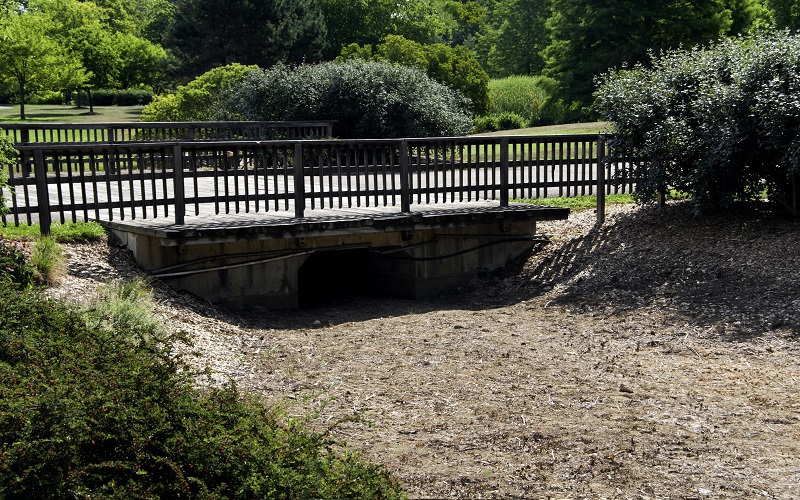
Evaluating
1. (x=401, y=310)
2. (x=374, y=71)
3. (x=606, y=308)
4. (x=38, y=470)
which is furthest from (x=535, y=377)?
(x=374, y=71)

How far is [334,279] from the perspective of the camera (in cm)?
1547

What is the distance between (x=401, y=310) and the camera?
1256 centimetres

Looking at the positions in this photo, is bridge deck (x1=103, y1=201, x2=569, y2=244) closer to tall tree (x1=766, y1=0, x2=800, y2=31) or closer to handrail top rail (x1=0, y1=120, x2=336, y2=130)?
handrail top rail (x1=0, y1=120, x2=336, y2=130)

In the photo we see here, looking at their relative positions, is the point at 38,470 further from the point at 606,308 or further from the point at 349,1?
the point at 349,1

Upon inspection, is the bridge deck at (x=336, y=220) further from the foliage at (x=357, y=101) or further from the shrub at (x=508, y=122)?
the shrub at (x=508, y=122)

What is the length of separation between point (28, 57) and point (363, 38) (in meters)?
18.3

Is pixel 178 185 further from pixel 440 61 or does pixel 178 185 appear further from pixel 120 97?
pixel 120 97

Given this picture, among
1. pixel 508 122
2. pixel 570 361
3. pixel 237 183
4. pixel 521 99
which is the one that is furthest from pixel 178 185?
pixel 521 99

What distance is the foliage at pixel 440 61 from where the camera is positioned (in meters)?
34.8

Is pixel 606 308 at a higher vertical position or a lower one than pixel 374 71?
lower

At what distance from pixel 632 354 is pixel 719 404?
1807mm

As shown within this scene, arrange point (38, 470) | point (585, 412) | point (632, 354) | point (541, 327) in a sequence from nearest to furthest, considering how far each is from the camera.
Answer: point (38, 470)
point (585, 412)
point (632, 354)
point (541, 327)

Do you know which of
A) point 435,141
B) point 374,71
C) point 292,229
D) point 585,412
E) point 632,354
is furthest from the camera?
point 374,71

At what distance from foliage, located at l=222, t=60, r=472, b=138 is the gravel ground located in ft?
29.8
